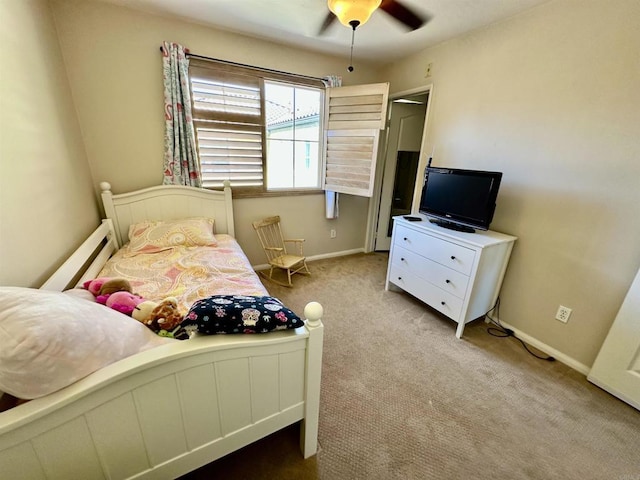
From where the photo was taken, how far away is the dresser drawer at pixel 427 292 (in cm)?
214

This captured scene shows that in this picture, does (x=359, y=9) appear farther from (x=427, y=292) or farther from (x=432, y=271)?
(x=427, y=292)

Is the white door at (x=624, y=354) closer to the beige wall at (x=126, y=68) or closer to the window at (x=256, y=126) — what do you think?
the window at (x=256, y=126)

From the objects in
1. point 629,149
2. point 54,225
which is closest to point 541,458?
point 629,149

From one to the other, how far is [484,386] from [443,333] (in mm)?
519

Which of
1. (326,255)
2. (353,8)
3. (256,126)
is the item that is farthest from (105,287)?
(326,255)

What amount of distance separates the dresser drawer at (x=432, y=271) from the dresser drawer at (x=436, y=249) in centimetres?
4

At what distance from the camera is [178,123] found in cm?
234

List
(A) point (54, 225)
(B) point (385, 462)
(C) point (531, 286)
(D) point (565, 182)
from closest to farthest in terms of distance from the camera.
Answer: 1. (B) point (385, 462)
2. (A) point (54, 225)
3. (D) point (565, 182)
4. (C) point (531, 286)

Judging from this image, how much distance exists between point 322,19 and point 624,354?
10.3ft

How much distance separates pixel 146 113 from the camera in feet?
7.54

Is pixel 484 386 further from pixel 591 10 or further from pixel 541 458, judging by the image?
pixel 591 10

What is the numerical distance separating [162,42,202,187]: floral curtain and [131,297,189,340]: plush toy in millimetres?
1712

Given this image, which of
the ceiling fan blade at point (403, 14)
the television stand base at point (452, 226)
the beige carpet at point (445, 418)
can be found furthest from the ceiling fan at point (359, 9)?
the beige carpet at point (445, 418)

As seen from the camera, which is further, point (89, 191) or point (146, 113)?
point (146, 113)
